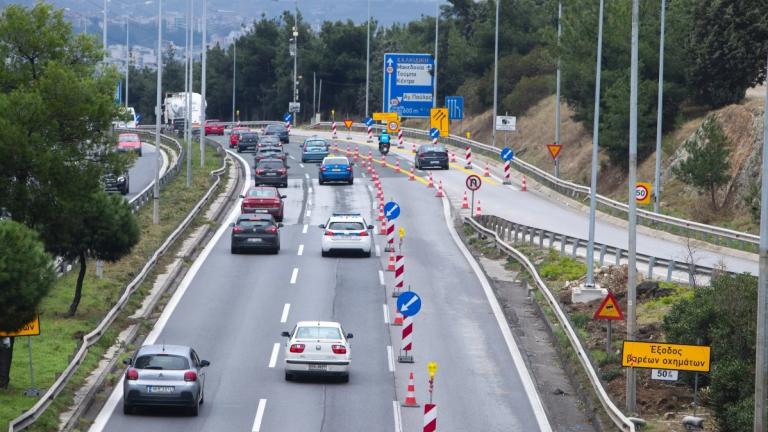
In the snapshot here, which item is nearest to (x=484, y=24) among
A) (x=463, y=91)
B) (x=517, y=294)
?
(x=463, y=91)

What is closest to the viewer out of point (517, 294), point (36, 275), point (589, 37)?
point (36, 275)

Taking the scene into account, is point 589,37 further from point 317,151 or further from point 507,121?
point 317,151

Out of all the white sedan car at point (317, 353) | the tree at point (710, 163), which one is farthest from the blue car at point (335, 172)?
the white sedan car at point (317, 353)

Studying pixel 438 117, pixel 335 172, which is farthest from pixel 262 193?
pixel 438 117

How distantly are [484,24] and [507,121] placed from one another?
108ft

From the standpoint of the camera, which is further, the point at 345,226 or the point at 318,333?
the point at 345,226

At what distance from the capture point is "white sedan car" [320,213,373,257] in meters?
44.1

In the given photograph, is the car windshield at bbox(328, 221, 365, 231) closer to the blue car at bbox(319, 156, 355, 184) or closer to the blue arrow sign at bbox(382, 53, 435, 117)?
the blue car at bbox(319, 156, 355, 184)

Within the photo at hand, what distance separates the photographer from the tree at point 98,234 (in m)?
33.5

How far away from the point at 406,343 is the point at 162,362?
25.4 ft

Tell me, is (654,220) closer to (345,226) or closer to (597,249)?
(597,249)

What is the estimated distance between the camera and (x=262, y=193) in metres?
53.0

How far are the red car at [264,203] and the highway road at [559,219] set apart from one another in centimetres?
953

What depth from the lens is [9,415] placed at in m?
23.2
